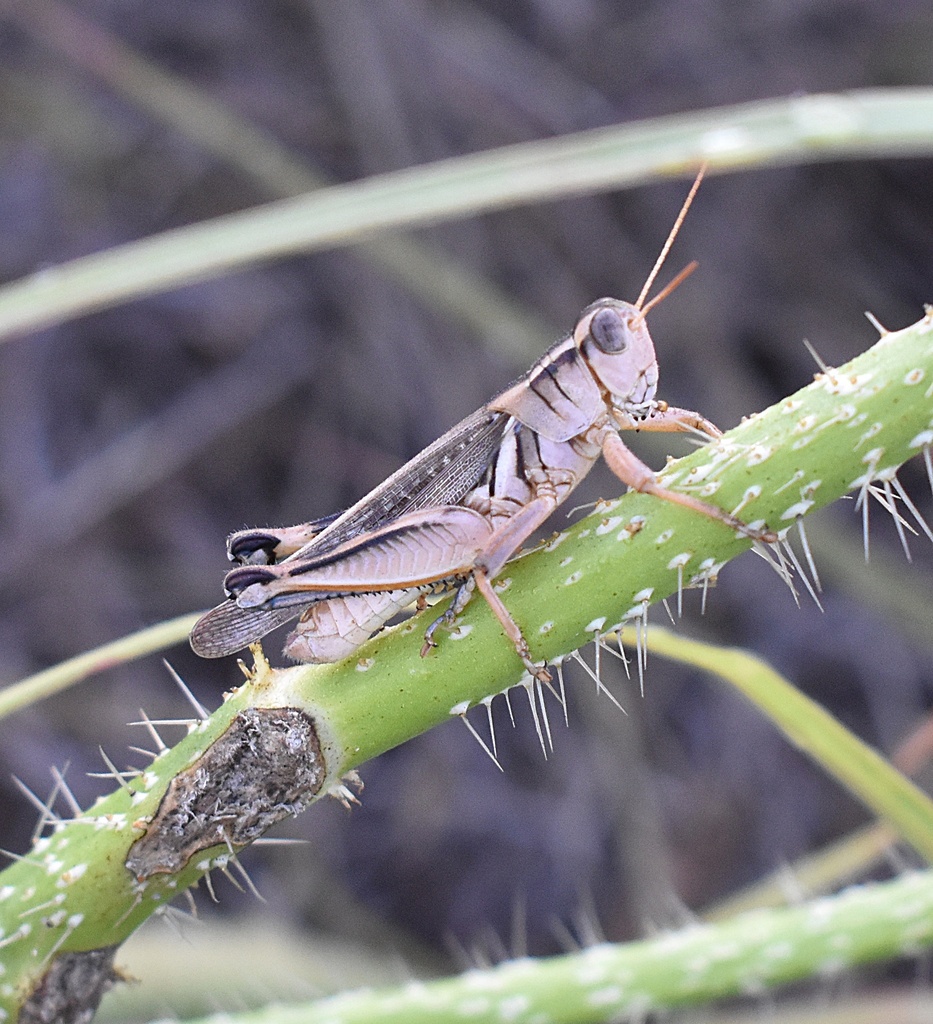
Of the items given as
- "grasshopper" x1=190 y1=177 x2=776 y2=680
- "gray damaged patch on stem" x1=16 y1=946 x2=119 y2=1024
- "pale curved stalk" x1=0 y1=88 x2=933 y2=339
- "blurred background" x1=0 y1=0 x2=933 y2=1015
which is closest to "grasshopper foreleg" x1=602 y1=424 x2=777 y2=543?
"grasshopper" x1=190 y1=177 x2=776 y2=680

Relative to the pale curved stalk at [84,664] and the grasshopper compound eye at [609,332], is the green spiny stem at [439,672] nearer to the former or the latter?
the pale curved stalk at [84,664]

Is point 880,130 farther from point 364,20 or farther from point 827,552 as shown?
point 364,20

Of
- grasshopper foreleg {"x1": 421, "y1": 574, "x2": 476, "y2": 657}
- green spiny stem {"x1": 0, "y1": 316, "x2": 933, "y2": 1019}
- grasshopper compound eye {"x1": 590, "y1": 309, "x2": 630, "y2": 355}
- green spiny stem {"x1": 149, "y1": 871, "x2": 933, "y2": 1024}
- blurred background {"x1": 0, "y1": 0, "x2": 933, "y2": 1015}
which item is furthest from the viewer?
blurred background {"x1": 0, "y1": 0, "x2": 933, "y2": 1015}

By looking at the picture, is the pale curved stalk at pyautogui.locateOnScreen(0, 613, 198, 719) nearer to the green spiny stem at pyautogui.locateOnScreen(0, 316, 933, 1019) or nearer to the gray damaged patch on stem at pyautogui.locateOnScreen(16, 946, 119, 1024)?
the green spiny stem at pyautogui.locateOnScreen(0, 316, 933, 1019)

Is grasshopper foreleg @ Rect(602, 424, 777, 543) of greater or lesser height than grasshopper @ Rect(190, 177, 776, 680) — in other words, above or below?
below

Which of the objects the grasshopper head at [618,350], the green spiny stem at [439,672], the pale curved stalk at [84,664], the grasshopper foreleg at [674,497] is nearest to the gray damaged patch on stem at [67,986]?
the green spiny stem at [439,672]
